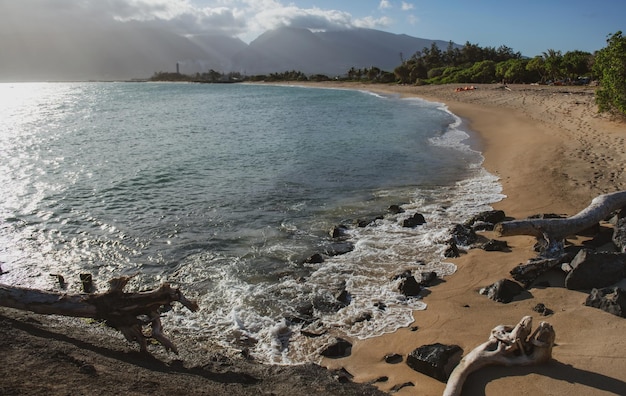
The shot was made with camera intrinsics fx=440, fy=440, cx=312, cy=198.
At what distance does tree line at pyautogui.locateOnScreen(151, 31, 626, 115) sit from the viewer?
2852 cm

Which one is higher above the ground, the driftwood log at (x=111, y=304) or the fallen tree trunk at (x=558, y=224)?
the fallen tree trunk at (x=558, y=224)

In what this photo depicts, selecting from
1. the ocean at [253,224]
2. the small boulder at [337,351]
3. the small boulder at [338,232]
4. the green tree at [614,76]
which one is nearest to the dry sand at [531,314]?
the small boulder at [337,351]

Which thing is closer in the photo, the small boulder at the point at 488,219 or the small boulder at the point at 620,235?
the small boulder at the point at 620,235

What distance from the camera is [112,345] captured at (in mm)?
7980

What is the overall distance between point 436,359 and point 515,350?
128 cm

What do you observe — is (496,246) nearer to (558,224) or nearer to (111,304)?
(558,224)

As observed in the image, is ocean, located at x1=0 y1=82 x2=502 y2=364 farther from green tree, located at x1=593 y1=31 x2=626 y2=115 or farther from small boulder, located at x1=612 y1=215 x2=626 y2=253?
green tree, located at x1=593 y1=31 x2=626 y2=115

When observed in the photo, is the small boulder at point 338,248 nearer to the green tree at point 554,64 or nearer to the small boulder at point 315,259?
the small boulder at point 315,259

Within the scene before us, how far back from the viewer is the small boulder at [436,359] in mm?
7402

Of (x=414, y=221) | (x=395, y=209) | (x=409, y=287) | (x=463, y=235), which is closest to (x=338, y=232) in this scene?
(x=414, y=221)

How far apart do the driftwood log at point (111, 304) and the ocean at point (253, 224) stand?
60.9 inches

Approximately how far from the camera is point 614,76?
2814 cm

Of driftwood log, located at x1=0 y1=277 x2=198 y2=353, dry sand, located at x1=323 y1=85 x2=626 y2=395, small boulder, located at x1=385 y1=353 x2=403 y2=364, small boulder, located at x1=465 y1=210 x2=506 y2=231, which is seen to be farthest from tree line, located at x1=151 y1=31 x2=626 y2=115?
driftwood log, located at x1=0 y1=277 x2=198 y2=353

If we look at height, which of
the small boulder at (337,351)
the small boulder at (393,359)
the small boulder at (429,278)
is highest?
the small boulder at (429,278)
